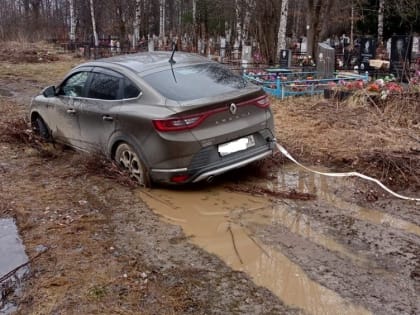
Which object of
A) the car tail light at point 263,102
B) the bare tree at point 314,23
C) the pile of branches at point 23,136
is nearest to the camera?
the car tail light at point 263,102

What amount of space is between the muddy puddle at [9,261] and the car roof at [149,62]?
231cm

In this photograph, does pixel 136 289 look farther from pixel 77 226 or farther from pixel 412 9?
pixel 412 9

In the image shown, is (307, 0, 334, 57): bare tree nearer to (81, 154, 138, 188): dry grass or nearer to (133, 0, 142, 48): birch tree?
(133, 0, 142, 48): birch tree

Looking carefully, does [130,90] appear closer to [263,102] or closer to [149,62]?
[149,62]

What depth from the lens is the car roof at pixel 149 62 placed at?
19.3 feet

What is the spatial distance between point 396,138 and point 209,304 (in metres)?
5.14

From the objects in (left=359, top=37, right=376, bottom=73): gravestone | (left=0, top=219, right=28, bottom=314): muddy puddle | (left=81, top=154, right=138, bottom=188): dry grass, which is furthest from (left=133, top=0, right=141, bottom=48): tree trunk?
(left=0, top=219, right=28, bottom=314): muddy puddle

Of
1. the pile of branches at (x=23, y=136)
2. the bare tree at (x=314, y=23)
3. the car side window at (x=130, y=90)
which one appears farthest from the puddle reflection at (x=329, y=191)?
the bare tree at (x=314, y=23)

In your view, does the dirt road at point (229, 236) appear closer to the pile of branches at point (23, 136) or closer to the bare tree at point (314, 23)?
the pile of branches at point (23, 136)

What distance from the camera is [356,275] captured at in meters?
3.74

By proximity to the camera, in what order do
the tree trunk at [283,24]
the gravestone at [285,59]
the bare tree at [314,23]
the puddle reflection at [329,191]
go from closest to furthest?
the puddle reflection at [329,191], the gravestone at [285,59], the tree trunk at [283,24], the bare tree at [314,23]

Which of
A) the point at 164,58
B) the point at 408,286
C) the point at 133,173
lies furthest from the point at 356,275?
the point at 164,58

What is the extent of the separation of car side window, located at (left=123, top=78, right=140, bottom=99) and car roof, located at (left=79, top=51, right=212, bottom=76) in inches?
6.3

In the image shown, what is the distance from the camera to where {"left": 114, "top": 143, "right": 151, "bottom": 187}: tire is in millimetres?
5602
